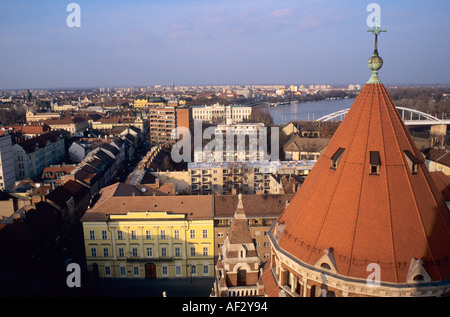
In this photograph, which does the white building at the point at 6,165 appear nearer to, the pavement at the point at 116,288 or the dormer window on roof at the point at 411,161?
the pavement at the point at 116,288

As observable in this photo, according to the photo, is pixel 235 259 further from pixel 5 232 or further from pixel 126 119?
pixel 126 119

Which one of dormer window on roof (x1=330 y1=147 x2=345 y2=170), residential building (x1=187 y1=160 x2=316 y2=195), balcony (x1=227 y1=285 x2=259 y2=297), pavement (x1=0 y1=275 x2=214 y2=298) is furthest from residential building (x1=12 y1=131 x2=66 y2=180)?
dormer window on roof (x1=330 y1=147 x2=345 y2=170)

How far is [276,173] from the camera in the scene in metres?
39.4

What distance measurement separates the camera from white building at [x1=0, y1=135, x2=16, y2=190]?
40875 mm

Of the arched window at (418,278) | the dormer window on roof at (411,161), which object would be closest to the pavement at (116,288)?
the arched window at (418,278)

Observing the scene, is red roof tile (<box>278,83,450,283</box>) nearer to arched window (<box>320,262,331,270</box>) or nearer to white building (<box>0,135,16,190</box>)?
arched window (<box>320,262,331,270</box>)

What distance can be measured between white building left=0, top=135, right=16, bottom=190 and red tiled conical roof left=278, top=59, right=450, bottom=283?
130 ft

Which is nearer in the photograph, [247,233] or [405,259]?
[405,259]

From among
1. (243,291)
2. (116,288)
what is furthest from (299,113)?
(243,291)

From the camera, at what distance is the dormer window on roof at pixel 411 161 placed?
10000mm

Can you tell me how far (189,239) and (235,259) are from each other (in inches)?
473

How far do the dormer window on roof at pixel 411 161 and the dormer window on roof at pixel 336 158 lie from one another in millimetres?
1710

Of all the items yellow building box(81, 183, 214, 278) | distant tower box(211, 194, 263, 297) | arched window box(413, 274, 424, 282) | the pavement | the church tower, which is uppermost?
the church tower
